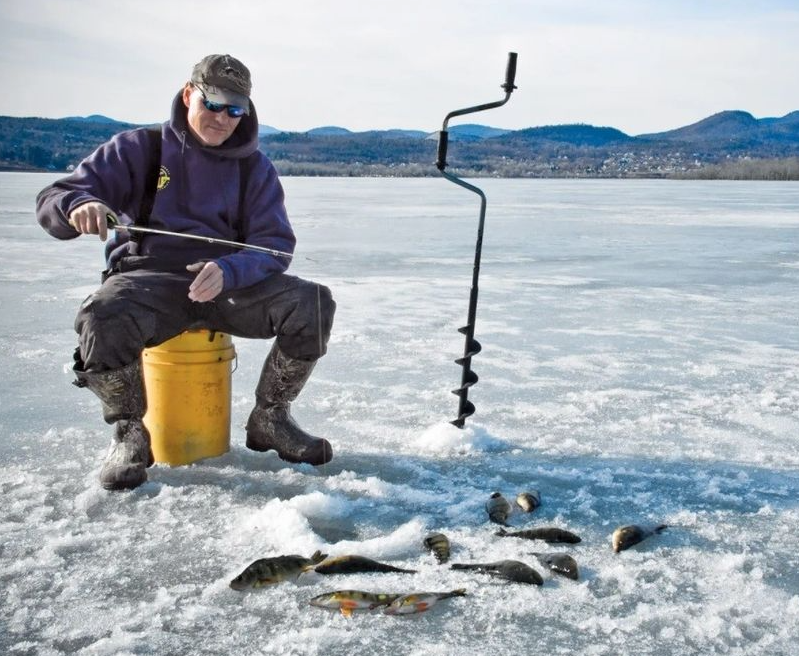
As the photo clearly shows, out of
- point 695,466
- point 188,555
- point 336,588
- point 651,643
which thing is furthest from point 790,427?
point 188,555

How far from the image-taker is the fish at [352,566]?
247 cm

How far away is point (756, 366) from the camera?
5.23 m

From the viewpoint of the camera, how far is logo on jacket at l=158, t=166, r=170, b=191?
11.2 ft

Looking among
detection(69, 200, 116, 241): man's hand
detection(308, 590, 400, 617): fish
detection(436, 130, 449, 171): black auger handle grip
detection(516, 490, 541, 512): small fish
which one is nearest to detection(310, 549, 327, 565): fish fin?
detection(308, 590, 400, 617): fish

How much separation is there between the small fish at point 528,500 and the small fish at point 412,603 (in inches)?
30.1

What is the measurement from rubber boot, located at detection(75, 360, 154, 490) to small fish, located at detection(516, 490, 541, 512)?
1.33 metres

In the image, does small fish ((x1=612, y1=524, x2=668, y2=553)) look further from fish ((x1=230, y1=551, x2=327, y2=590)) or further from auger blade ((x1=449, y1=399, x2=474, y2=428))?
auger blade ((x1=449, y1=399, x2=474, y2=428))

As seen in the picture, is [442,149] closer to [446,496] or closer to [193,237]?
[193,237]

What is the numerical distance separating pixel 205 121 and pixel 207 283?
0.66 metres

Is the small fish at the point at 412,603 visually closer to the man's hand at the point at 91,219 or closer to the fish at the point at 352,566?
the fish at the point at 352,566

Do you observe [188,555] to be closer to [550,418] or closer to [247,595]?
[247,595]

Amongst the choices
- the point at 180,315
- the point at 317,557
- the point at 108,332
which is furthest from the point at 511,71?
the point at 317,557

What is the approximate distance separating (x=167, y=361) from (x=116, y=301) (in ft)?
1.17

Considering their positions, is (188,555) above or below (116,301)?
below
